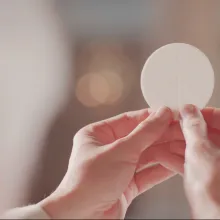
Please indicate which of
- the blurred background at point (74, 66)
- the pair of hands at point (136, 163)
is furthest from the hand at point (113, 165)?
the blurred background at point (74, 66)

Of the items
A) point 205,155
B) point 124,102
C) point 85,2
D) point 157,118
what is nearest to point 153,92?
point 157,118

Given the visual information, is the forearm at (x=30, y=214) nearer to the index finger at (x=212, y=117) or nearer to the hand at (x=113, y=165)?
the hand at (x=113, y=165)

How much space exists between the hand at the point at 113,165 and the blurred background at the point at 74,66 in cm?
26

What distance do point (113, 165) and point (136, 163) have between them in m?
0.05

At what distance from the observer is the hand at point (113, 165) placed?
588 millimetres

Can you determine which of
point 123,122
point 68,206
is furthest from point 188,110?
point 68,206

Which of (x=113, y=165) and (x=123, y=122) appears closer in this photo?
(x=113, y=165)

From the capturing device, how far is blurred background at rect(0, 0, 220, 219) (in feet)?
3.28

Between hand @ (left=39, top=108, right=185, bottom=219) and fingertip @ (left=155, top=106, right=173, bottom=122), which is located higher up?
fingertip @ (left=155, top=106, right=173, bottom=122)

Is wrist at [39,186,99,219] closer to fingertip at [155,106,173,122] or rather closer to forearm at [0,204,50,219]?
forearm at [0,204,50,219]

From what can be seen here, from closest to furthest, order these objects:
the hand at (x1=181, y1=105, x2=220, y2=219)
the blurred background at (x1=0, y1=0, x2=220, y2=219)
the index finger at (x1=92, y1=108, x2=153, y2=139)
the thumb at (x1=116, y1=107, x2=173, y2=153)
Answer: the hand at (x1=181, y1=105, x2=220, y2=219) < the thumb at (x1=116, y1=107, x2=173, y2=153) < the index finger at (x1=92, y1=108, x2=153, y2=139) < the blurred background at (x1=0, y1=0, x2=220, y2=219)

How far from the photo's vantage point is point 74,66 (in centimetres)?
103

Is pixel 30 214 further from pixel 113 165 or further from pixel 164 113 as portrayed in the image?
pixel 164 113

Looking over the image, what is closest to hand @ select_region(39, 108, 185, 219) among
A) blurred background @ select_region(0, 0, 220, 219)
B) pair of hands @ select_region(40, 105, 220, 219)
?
pair of hands @ select_region(40, 105, 220, 219)
